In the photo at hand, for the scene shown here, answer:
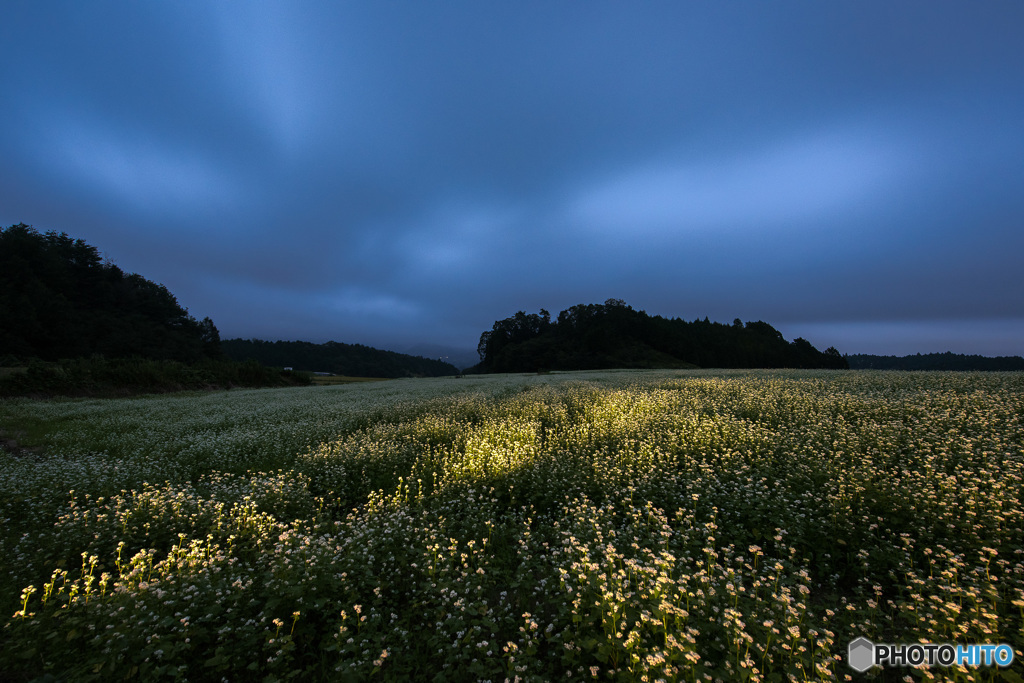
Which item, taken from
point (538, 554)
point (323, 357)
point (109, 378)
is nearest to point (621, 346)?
point (109, 378)

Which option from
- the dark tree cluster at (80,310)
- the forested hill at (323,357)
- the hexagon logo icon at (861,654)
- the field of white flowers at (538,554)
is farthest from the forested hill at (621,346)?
the hexagon logo icon at (861,654)

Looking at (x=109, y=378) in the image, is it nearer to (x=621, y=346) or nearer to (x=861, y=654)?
(x=861, y=654)

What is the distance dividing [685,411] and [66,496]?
14395mm

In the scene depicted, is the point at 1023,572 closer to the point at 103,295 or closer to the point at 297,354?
the point at 103,295

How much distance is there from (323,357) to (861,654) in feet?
438

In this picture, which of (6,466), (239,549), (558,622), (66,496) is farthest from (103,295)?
(558,622)

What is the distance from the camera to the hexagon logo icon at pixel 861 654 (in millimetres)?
3094

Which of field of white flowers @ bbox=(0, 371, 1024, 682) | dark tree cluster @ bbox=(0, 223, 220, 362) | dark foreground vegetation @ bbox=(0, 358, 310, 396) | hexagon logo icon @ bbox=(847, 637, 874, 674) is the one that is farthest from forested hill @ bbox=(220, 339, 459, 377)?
hexagon logo icon @ bbox=(847, 637, 874, 674)

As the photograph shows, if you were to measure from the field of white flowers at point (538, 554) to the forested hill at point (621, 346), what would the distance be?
236ft

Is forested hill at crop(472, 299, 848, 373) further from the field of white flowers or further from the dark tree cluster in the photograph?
the field of white flowers

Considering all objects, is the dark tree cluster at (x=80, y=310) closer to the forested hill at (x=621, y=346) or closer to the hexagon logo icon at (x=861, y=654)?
the hexagon logo icon at (x=861, y=654)

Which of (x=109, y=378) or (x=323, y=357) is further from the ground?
(x=323, y=357)

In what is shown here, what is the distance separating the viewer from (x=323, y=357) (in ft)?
393

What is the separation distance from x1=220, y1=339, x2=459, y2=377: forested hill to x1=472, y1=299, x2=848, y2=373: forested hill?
41.4 metres
